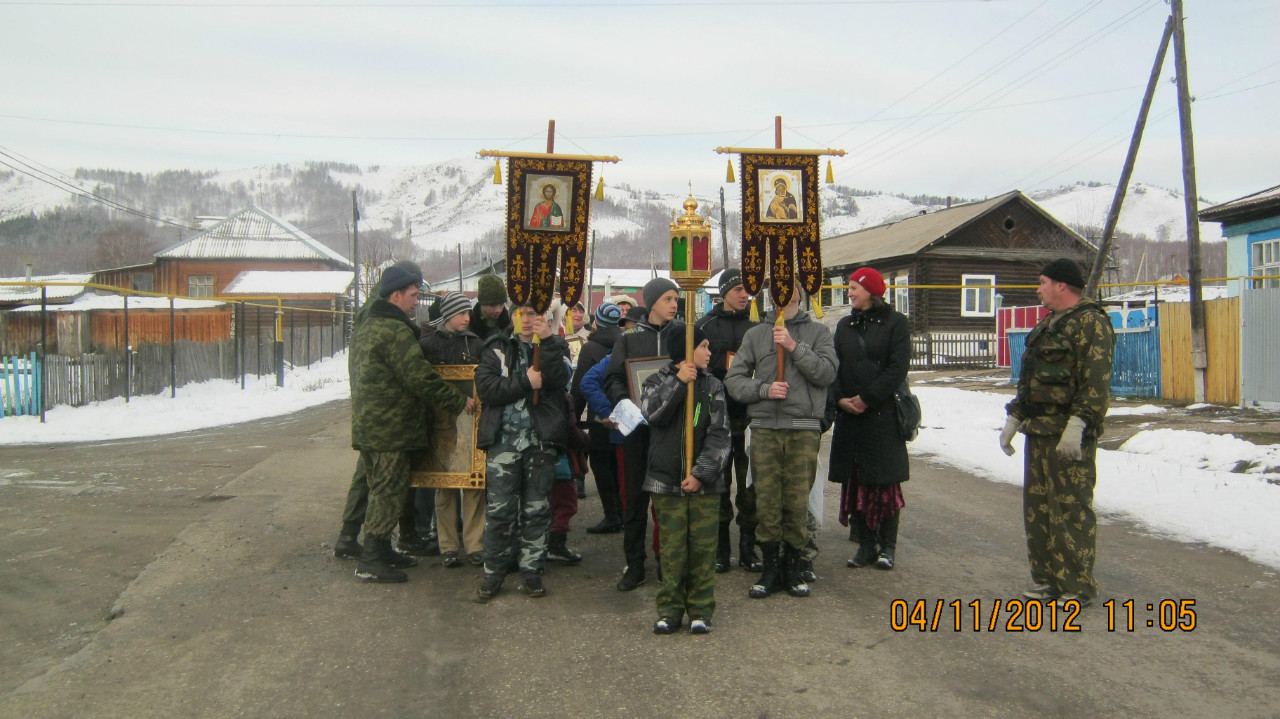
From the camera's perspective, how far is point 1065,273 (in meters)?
5.33

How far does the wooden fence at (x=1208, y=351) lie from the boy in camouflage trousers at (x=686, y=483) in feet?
41.7

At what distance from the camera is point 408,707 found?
13.2ft

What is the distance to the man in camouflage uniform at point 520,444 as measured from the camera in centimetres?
570

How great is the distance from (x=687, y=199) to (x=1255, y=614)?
4.05m

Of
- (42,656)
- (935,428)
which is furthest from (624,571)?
(935,428)

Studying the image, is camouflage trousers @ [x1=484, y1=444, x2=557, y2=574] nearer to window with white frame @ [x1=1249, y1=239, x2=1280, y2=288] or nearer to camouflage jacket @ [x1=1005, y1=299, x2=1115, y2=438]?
camouflage jacket @ [x1=1005, y1=299, x2=1115, y2=438]

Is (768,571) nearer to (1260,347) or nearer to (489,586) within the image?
(489,586)

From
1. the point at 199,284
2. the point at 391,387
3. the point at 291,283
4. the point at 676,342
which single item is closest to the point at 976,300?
the point at 676,342

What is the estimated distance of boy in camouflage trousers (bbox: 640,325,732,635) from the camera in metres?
4.97

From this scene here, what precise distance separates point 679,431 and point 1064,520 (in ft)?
7.42

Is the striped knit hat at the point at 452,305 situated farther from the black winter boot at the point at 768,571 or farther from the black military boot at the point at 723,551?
the black winter boot at the point at 768,571

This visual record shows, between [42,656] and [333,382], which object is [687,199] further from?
[333,382]

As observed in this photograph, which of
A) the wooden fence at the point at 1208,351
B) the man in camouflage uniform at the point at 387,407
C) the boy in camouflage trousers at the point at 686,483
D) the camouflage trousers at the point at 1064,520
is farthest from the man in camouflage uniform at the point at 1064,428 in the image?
the wooden fence at the point at 1208,351

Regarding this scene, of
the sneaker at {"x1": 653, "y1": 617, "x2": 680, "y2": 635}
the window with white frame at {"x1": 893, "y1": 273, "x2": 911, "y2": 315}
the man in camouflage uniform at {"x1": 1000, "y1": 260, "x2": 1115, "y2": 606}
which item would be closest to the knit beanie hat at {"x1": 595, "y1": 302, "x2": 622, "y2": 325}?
the sneaker at {"x1": 653, "y1": 617, "x2": 680, "y2": 635}
